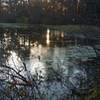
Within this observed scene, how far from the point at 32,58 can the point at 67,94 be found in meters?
7.22

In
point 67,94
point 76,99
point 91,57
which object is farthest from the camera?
point 91,57

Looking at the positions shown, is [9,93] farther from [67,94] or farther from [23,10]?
[23,10]

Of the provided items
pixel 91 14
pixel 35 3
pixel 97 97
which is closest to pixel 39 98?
pixel 97 97

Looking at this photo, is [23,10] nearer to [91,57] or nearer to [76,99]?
[91,57]

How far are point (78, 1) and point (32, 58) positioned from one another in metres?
28.1

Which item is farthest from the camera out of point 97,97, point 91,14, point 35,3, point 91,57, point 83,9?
point 35,3

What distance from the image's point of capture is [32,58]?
524 inches

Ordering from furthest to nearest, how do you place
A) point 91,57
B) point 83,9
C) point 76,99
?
1. point 83,9
2. point 91,57
3. point 76,99

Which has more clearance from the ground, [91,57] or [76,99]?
[76,99]

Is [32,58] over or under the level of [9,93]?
under

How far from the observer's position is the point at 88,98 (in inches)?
207

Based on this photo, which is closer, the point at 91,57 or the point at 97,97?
the point at 97,97

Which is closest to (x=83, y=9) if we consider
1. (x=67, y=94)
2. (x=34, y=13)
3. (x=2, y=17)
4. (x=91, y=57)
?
(x=34, y=13)

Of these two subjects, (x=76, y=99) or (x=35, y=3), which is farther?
(x=35, y=3)
